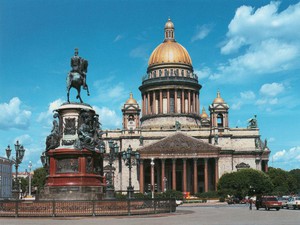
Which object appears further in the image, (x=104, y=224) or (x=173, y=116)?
(x=173, y=116)

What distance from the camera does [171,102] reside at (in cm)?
13850

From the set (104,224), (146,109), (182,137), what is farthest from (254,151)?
(104,224)

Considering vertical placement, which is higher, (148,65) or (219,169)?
(148,65)

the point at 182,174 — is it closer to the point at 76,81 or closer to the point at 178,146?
the point at 178,146

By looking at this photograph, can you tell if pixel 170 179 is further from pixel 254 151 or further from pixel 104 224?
pixel 104 224

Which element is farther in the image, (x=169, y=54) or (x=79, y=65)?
(x=169, y=54)

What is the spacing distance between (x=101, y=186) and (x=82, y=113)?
5.16 metres

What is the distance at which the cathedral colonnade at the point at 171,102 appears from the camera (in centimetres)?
13675

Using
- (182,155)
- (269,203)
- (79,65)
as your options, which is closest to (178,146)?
(182,155)

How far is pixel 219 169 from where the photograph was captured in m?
124

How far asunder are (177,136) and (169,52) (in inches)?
1117

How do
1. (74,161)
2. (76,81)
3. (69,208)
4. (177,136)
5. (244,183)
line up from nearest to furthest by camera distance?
(69,208) < (74,161) < (76,81) < (244,183) < (177,136)

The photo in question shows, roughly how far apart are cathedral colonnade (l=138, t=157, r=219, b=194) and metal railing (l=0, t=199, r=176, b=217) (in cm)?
8508

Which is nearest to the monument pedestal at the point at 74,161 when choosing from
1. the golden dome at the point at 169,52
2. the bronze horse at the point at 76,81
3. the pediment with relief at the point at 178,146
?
the bronze horse at the point at 76,81
